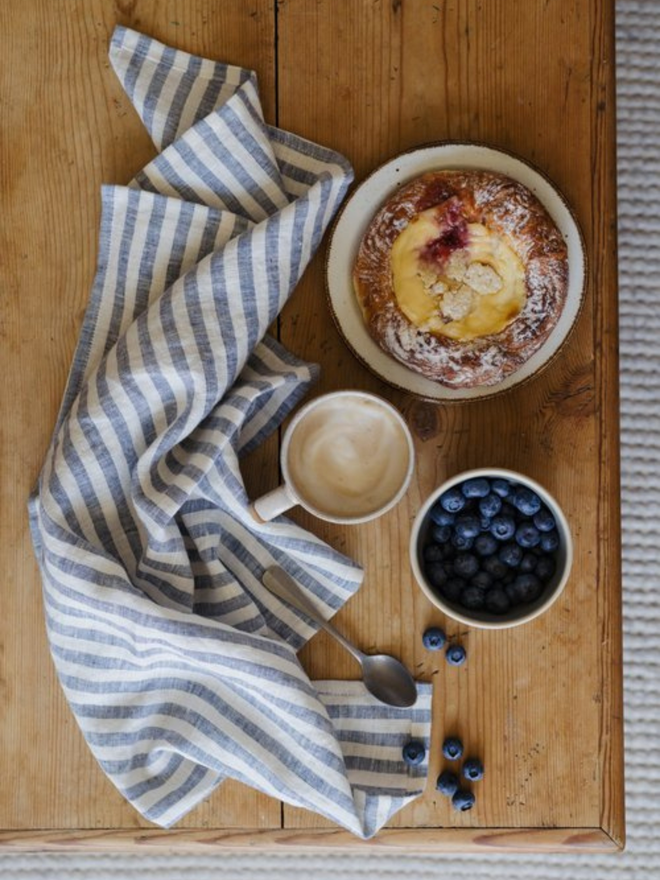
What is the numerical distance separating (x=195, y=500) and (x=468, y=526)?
12.1 inches

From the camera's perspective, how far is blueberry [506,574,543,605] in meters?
1.07

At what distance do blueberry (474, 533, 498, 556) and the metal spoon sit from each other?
164 millimetres

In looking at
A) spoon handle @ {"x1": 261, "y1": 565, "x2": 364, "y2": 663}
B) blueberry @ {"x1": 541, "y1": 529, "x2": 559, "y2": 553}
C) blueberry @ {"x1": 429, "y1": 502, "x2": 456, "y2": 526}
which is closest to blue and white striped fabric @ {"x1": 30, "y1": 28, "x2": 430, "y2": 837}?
spoon handle @ {"x1": 261, "y1": 565, "x2": 364, "y2": 663}

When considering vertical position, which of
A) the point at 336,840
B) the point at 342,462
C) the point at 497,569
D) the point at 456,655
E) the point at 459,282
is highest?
the point at 459,282

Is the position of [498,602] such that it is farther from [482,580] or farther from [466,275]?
[466,275]

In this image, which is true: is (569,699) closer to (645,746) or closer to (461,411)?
(461,411)

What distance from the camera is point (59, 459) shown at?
1077 millimetres

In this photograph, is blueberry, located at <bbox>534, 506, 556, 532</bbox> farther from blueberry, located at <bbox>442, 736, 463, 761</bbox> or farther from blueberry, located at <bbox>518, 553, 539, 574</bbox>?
blueberry, located at <bbox>442, 736, 463, 761</bbox>

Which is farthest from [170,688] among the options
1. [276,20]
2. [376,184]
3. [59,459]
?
[276,20]

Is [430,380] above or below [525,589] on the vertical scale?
above

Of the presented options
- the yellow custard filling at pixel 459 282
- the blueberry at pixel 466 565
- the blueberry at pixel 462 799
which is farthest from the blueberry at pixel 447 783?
the yellow custard filling at pixel 459 282

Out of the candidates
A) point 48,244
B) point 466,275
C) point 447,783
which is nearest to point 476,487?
point 466,275

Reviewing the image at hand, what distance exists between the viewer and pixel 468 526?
1064 mm

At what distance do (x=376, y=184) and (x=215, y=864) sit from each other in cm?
118
